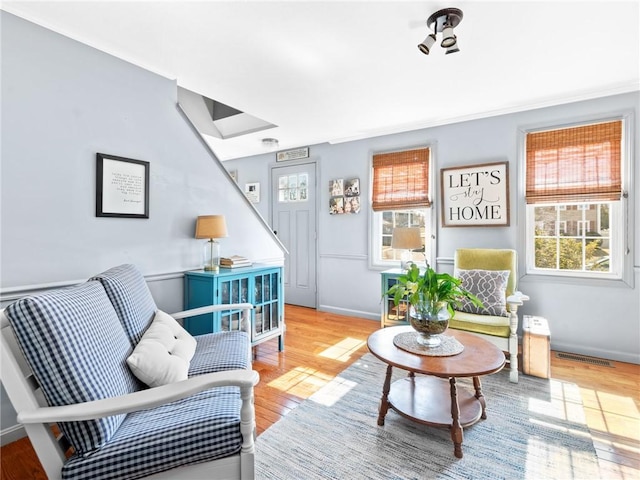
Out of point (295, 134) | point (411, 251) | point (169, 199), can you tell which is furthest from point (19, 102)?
point (411, 251)

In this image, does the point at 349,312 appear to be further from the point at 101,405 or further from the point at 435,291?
the point at 101,405

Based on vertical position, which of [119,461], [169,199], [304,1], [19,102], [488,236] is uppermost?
[304,1]

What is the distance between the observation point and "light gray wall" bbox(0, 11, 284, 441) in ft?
5.78

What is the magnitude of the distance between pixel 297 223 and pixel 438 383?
3.15 m

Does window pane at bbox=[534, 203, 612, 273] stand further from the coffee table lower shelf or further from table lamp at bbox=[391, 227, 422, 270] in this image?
the coffee table lower shelf

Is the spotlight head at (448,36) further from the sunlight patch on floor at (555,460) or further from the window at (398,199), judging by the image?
the sunlight patch on floor at (555,460)

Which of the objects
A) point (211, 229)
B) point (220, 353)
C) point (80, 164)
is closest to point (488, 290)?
point (220, 353)

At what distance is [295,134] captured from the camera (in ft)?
13.4

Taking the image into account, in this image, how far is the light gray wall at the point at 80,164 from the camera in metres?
1.76

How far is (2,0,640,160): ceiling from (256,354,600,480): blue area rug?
240 cm

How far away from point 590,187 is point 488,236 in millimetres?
937

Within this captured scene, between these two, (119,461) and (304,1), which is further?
(304,1)

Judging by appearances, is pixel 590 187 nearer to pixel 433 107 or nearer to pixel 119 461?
pixel 433 107

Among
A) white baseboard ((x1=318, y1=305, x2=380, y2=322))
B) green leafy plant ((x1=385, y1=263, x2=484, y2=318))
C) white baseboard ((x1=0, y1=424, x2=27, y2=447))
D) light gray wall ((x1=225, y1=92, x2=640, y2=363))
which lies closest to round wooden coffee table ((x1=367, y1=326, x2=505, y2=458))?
green leafy plant ((x1=385, y1=263, x2=484, y2=318))
